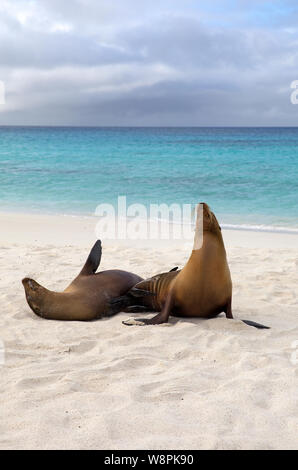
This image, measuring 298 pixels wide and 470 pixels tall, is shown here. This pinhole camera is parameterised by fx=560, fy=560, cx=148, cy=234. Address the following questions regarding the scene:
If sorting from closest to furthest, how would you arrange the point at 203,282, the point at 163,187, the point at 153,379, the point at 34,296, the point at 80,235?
the point at 153,379 → the point at 203,282 → the point at 34,296 → the point at 80,235 → the point at 163,187

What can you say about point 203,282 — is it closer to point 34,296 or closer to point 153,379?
point 153,379

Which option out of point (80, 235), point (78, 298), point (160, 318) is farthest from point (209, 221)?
point (80, 235)

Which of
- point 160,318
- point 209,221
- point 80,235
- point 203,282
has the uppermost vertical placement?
point 209,221

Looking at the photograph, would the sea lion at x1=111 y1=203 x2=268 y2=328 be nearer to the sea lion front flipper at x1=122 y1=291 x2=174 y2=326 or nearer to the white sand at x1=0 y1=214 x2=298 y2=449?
the sea lion front flipper at x1=122 y1=291 x2=174 y2=326

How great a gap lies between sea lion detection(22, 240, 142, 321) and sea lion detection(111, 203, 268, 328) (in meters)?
0.38

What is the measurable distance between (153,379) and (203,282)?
1.26m

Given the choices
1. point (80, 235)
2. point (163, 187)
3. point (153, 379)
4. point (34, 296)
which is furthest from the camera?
point (163, 187)

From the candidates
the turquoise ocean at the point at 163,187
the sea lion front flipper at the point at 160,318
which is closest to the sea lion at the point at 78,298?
the sea lion front flipper at the point at 160,318

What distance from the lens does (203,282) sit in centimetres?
444

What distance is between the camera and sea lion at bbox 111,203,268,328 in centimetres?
445

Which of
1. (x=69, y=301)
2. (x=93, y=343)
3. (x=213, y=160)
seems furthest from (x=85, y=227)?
(x=213, y=160)
